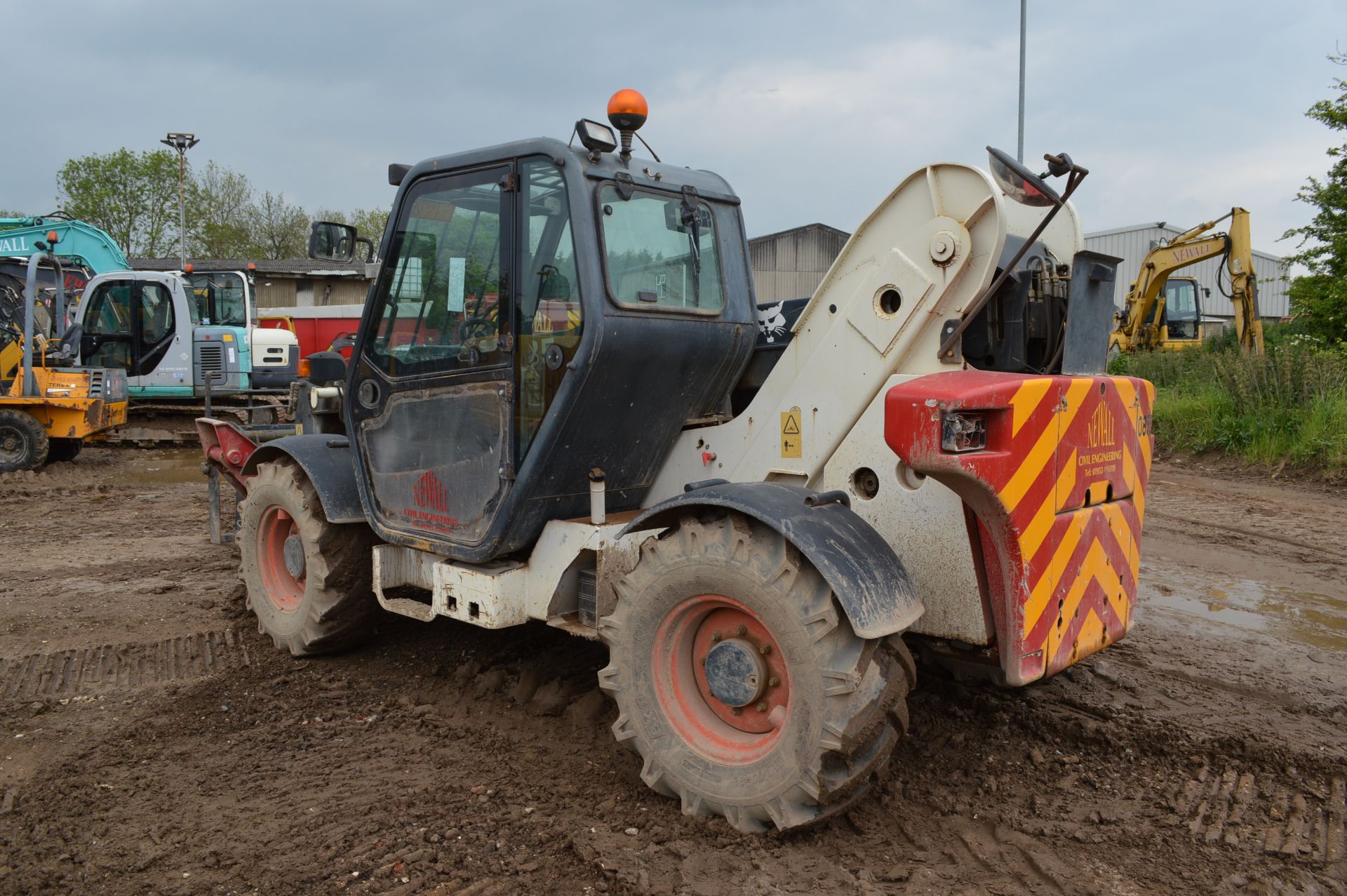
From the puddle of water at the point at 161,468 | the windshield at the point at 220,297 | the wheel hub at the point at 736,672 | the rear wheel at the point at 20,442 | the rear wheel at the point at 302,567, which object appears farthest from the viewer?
the windshield at the point at 220,297

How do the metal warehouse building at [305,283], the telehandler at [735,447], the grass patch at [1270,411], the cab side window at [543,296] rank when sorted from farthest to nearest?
the metal warehouse building at [305,283]
the grass patch at [1270,411]
the cab side window at [543,296]
the telehandler at [735,447]

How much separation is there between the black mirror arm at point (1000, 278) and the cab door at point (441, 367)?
Answer: 1645mm

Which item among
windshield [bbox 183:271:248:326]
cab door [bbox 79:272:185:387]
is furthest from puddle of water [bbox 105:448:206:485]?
windshield [bbox 183:271:248:326]

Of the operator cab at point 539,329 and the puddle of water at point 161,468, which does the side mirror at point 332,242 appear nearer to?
the operator cab at point 539,329

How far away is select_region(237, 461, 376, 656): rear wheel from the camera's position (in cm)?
482

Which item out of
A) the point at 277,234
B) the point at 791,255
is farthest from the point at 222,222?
the point at 791,255

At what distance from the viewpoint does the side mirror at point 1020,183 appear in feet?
9.99

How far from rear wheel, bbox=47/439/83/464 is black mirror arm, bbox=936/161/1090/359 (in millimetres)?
A: 13176

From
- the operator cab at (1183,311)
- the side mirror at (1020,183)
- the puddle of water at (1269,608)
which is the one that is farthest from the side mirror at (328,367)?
the operator cab at (1183,311)

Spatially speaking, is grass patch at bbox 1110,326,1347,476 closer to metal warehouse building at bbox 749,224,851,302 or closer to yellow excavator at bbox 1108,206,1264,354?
yellow excavator at bbox 1108,206,1264,354

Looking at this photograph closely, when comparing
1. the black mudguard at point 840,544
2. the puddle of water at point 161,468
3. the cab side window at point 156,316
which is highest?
the cab side window at point 156,316

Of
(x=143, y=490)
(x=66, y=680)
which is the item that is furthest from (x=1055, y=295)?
(x=143, y=490)

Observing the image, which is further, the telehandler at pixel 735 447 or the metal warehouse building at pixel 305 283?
the metal warehouse building at pixel 305 283

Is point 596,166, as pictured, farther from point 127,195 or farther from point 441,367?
point 127,195
